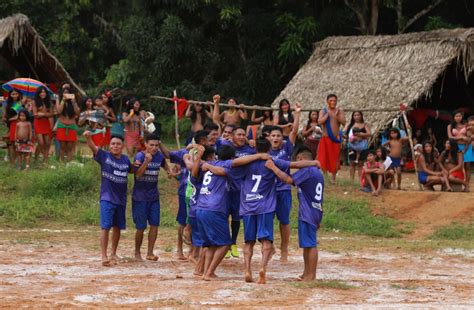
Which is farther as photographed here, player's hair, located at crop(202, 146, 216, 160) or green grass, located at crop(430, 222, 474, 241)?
green grass, located at crop(430, 222, 474, 241)

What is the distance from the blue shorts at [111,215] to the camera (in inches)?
456

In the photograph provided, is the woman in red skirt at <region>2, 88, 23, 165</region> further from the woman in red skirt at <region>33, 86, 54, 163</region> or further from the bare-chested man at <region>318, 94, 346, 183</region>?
the bare-chested man at <region>318, 94, 346, 183</region>

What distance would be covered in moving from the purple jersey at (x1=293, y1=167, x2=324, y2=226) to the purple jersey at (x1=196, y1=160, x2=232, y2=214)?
73cm

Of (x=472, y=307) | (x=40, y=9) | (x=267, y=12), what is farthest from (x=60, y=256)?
(x=40, y=9)

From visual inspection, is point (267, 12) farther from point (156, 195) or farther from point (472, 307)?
point (472, 307)

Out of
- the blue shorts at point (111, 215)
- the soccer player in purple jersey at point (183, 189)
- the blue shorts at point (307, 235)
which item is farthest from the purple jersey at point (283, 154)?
the blue shorts at point (111, 215)

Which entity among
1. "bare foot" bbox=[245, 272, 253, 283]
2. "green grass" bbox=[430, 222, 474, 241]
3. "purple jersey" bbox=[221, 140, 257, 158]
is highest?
"purple jersey" bbox=[221, 140, 257, 158]

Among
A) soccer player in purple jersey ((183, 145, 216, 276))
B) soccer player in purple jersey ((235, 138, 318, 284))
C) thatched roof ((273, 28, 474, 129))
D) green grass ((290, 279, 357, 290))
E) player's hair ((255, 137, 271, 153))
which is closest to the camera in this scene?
green grass ((290, 279, 357, 290))

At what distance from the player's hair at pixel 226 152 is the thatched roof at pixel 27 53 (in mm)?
13527

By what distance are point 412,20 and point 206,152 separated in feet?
51.6

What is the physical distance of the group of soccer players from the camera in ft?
34.2

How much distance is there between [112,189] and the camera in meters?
11.7

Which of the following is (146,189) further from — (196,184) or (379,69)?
(379,69)

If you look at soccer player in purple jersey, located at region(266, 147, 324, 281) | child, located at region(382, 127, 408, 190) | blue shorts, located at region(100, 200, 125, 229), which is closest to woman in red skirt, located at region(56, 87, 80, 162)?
child, located at region(382, 127, 408, 190)
